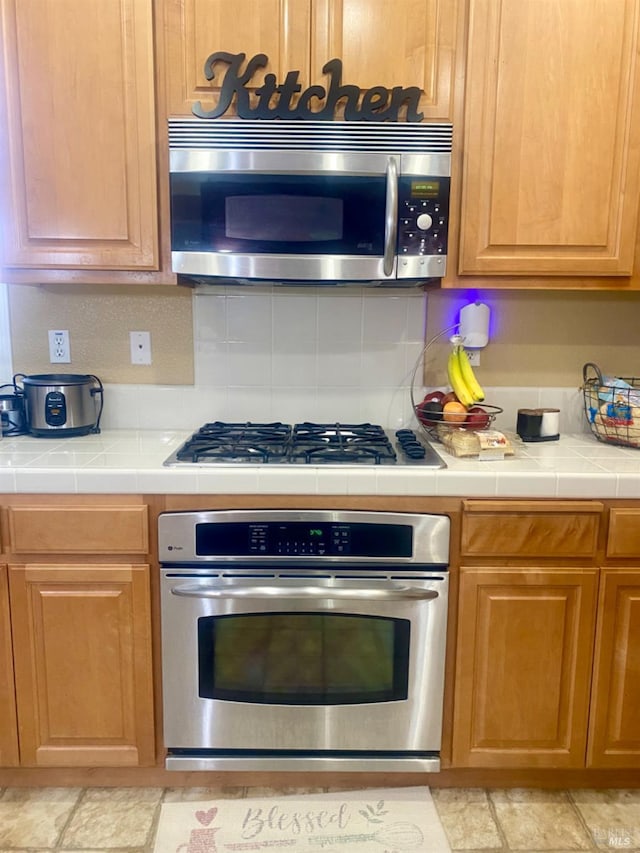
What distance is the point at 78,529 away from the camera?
1508 mm

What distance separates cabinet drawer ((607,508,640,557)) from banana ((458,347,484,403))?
518 mm

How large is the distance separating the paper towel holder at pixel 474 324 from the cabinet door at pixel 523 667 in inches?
31.1

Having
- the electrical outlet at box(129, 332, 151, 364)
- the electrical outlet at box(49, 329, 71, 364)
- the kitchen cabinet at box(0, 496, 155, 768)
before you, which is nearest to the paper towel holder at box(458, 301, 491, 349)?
the electrical outlet at box(129, 332, 151, 364)

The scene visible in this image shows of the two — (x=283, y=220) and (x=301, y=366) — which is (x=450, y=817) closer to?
(x=301, y=366)

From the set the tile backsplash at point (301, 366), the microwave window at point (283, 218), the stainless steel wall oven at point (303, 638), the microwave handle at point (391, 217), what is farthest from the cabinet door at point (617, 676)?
the microwave window at point (283, 218)

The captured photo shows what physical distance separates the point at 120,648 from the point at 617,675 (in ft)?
4.23

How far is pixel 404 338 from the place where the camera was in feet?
6.66

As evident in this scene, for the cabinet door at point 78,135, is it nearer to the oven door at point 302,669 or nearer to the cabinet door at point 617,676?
the oven door at point 302,669

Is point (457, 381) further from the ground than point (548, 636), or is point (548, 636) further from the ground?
point (457, 381)

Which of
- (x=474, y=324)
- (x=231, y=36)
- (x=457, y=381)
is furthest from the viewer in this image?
(x=474, y=324)

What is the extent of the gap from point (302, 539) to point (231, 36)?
1340 millimetres

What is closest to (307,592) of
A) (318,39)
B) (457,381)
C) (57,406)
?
(457,381)

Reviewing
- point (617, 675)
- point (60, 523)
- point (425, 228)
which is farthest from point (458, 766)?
point (425, 228)

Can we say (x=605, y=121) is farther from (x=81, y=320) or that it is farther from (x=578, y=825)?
(x=578, y=825)
